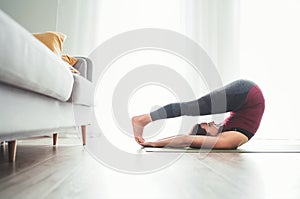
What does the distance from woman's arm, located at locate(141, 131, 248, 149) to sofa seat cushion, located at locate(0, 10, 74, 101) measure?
919mm

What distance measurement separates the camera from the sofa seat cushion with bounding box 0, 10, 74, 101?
2.81ft

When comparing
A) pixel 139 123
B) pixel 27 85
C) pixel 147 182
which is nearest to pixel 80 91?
pixel 139 123

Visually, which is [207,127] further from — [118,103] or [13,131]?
[13,131]

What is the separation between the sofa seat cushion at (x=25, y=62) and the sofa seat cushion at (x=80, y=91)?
526 mm

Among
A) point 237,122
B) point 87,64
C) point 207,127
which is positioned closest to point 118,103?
point 87,64

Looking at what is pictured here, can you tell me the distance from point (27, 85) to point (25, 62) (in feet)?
0.32

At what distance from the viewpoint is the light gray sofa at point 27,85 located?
89 centimetres

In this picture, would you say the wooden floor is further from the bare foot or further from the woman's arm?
the bare foot

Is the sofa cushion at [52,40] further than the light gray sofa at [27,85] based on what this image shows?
Yes

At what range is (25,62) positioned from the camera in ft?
3.21

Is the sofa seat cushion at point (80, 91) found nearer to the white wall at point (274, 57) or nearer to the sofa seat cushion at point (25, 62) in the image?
the sofa seat cushion at point (25, 62)

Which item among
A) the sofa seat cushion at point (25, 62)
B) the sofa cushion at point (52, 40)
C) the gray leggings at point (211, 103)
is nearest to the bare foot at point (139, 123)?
the gray leggings at point (211, 103)

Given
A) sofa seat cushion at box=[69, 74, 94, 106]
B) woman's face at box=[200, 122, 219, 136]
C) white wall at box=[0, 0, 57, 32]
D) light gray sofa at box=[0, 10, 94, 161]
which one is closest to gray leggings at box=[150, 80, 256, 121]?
woman's face at box=[200, 122, 219, 136]

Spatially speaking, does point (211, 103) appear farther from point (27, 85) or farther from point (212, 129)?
point (27, 85)
